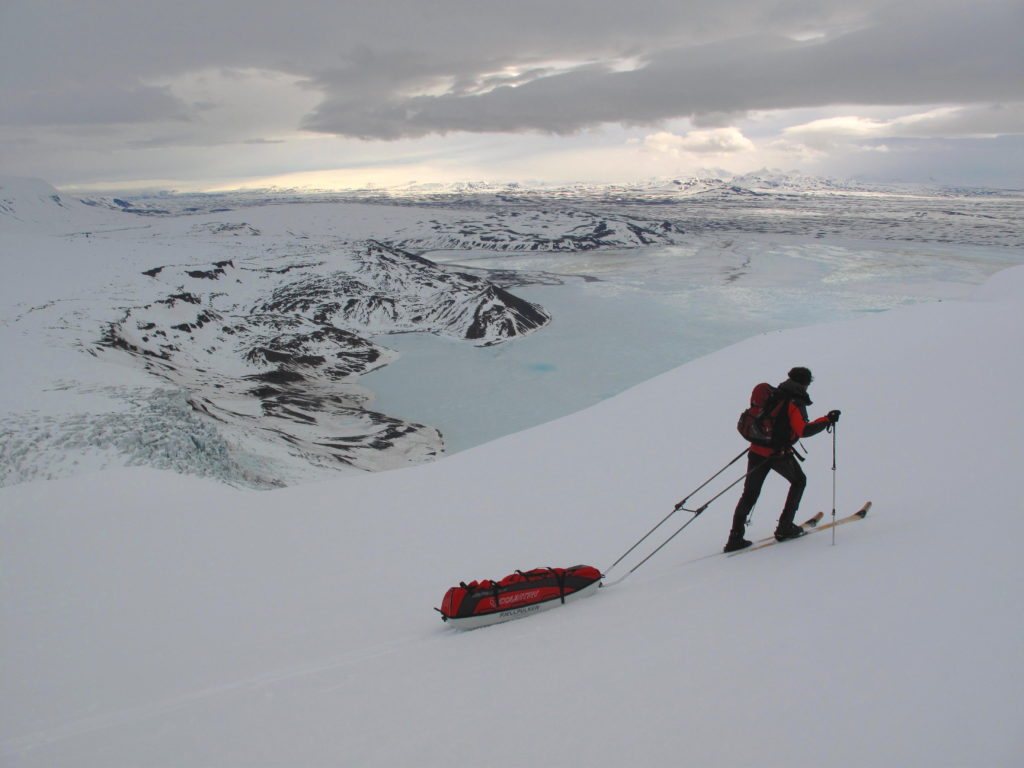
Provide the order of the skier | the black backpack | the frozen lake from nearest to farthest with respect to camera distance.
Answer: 1. the skier
2. the black backpack
3. the frozen lake

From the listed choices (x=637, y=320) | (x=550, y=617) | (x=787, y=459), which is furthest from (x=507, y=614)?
(x=637, y=320)

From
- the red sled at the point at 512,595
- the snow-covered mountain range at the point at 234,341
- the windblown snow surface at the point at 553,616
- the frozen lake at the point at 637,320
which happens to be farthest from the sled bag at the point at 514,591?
the snow-covered mountain range at the point at 234,341

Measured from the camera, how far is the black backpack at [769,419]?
515 cm

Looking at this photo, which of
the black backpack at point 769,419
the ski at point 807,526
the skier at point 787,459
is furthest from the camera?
the ski at point 807,526

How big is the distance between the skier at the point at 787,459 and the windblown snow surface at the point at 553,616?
12.1 inches

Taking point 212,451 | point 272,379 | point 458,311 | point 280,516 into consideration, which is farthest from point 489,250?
point 280,516

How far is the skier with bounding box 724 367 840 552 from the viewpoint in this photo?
5.04m

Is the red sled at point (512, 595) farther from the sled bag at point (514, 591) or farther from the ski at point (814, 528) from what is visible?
the ski at point (814, 528)

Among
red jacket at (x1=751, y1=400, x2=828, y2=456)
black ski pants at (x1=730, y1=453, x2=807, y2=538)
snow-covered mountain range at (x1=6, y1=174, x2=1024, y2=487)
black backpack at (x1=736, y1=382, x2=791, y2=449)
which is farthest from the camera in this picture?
snow-covered mountain range at (x1=6, y1=174, x2=1024, y2=487)

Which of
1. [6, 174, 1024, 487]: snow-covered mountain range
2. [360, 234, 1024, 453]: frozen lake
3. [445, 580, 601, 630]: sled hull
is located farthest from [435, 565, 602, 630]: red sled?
[6, 174, 1024, 487]: snow-covered mountain range

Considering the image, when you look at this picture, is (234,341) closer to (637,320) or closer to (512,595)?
(637,320)

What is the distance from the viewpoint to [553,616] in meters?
4.98

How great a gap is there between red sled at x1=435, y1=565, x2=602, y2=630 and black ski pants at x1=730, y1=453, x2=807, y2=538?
5.40ft

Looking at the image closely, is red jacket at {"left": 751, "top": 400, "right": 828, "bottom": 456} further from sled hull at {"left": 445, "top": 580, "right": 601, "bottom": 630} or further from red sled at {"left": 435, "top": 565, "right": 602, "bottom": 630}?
sled hull at {"left": 445, "top": 580, "right": 601, "bottom": 630}
